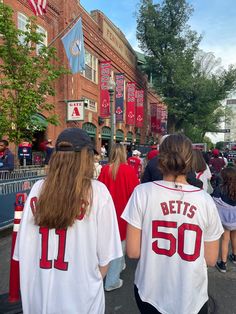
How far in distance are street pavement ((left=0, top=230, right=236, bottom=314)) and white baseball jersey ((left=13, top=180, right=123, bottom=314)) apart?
167 cm

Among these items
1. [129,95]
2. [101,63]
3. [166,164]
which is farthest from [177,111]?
[166,164]

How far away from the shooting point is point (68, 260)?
5.11 feet

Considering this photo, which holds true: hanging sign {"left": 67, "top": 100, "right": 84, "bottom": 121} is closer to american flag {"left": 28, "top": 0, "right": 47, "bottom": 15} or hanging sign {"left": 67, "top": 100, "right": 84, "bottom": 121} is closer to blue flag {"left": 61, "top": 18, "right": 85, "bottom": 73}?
blue flag {"left": 61, "top": 18, "right": 85, "bottom": 73}

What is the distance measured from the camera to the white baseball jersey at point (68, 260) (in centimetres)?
154

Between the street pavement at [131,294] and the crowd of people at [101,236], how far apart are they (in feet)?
5.07

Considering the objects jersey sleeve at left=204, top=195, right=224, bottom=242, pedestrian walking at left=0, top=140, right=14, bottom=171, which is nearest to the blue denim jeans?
jersey sleeve at left=204, top=195, right=224, bottom=242

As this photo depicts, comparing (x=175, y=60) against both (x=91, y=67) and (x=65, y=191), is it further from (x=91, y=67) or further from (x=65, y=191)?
(x=65, y=191)

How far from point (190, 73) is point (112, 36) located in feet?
38.1

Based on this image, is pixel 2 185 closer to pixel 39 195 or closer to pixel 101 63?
pixel 39 195

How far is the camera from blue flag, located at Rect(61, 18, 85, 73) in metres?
13.5

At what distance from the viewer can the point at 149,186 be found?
5.86 feet

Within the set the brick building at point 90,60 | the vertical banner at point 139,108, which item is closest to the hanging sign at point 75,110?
the brick building at point 90,60

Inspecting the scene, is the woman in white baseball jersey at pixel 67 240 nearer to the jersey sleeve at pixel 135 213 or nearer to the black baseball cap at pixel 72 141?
the black baseball cap at pixel 72 141

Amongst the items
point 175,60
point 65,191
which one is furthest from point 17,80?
point 175,60
